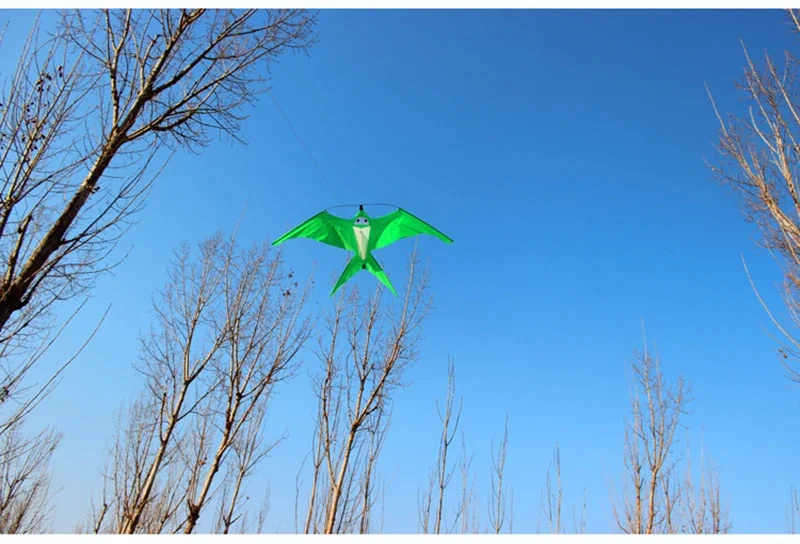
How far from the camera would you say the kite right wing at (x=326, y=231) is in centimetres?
566

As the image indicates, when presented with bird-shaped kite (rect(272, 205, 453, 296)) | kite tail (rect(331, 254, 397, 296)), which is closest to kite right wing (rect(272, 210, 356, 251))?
bird-shaped kite (rect(272, 205, 453, 296))

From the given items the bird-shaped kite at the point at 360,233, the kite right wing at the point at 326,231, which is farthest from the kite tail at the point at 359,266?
the kite right wing at the point at 326,231

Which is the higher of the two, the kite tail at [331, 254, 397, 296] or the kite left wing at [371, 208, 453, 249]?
the kite left wing at [371, 208, 453, 249]

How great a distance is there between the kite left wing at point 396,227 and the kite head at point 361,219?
9 cm

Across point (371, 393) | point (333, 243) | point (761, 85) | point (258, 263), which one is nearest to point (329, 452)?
point (371, 393)

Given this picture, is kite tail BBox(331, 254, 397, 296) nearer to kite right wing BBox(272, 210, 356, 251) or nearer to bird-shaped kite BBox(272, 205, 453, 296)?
bird-shaped kite BBox(272, 205, 453, 296)

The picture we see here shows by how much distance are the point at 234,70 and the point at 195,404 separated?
18.0ft

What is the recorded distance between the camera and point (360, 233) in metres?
5.85

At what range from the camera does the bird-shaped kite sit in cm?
568

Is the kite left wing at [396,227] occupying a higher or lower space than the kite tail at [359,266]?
higher

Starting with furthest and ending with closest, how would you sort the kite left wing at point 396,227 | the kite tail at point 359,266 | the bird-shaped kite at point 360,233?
the kite tail at point 359,266
the bird-shaped kite at point 360,233
the kite left wing at point 396,227

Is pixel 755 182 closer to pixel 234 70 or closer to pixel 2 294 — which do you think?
pixel 234 70

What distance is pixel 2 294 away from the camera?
276cm

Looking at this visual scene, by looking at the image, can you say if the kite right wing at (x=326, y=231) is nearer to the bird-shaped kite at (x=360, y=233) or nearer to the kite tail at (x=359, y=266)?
the bird-shaped kite at (x=360, y=233)
